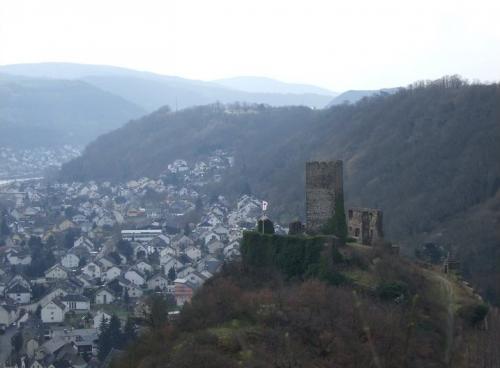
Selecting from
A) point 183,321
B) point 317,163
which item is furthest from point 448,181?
point 183,321

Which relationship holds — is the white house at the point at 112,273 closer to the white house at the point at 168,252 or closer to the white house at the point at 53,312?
the white house at the point at 168,252

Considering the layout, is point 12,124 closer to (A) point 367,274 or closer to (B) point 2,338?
(B) point 2,338

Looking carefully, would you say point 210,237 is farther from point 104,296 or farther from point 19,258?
point 104,296

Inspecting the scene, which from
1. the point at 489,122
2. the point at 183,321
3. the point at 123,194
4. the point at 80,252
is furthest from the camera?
the point at 123,194

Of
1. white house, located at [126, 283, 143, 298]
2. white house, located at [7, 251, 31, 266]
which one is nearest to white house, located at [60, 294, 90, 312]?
white house, located at [126, 283, 143, 298]

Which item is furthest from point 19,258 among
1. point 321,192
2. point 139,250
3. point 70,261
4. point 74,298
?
point 321,192

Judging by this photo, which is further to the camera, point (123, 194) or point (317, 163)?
point (123, 194)

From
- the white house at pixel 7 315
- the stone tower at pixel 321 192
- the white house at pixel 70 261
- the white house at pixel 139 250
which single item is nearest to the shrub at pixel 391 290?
the stone tower at pixel 321 192
